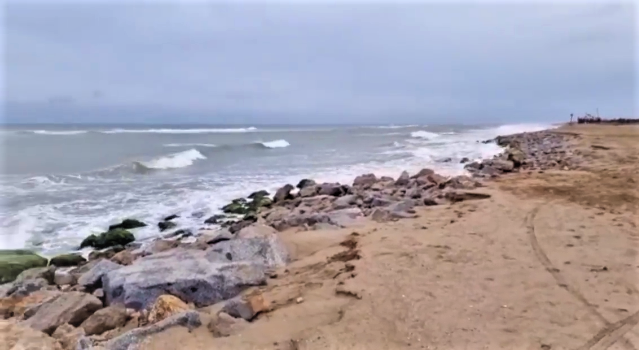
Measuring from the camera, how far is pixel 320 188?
10.7 meters

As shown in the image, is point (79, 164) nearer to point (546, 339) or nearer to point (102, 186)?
point (102, 186)

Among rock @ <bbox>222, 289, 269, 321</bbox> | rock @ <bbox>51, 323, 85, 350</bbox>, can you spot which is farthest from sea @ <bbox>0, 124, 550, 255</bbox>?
rock @ <bbox>222, 289, 269, 321</bbox>

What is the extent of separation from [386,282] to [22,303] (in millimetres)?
3920

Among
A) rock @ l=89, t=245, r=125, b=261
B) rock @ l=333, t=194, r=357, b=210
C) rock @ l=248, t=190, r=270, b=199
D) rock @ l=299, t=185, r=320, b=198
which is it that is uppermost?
rock @ l=333, t=194, r=357, b=210

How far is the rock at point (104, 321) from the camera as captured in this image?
3.82m

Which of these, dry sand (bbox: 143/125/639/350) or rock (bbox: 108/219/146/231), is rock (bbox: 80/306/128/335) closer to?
dry sand (bbox: 143/125/639/350)

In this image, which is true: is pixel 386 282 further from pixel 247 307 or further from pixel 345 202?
pixel 345 202

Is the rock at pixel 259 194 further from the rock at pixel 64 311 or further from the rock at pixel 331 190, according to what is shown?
the rock at pixel 64 311

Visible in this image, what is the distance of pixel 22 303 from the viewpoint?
15.7 feet

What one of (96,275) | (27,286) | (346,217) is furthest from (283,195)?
(27,286)

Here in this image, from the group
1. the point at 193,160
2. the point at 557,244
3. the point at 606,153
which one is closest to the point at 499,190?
the point at 557,244

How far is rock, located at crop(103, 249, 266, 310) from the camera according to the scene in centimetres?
419

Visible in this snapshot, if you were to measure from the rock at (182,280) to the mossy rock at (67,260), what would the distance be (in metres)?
2.25

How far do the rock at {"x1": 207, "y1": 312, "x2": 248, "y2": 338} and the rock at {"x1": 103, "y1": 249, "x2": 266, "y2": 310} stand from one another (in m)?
0.68
